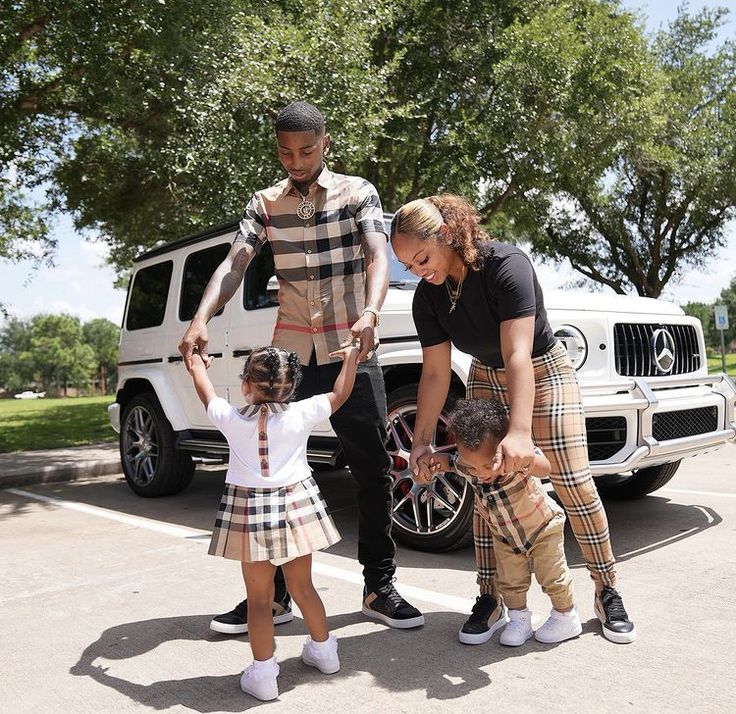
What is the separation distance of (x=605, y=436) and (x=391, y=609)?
5.29ft

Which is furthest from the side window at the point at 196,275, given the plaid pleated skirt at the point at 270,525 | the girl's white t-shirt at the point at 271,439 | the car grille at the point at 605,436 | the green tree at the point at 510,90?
the green tree at the point at 510,90

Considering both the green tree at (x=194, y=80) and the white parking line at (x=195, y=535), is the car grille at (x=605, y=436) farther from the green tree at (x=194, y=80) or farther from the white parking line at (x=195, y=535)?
the green tree at (x=194, y=80)

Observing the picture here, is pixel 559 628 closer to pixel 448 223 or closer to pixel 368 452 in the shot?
Result: pixel 368 452

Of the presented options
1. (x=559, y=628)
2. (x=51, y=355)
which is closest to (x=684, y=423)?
(x=559, y=628)

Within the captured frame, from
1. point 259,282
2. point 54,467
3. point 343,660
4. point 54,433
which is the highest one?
point 259,282

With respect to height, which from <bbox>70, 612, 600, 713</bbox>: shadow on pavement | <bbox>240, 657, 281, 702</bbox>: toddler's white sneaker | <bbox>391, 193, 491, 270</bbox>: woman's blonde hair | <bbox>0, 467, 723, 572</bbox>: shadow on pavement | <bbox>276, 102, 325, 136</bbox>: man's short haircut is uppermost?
<bbox>276, 102, 325, 136</bbox>: man's short haircut

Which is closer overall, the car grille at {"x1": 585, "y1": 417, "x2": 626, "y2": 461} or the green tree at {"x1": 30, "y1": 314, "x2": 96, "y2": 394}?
the car grille at {"x1": 585, "y1": 417, "x2": 626, "y2": 461}

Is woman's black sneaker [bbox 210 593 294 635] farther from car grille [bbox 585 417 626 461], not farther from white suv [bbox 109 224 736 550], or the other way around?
car grille [bbox 585 417 626 461]

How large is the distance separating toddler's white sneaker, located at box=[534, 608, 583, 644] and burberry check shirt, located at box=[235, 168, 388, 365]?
55.4 inches

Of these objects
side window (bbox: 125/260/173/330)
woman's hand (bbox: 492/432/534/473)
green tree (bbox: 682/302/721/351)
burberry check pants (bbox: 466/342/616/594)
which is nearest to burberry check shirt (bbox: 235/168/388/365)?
burberry check pants (bbox: 466/342/616/594)

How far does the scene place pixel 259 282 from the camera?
585 centimetres

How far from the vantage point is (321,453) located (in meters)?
5.11

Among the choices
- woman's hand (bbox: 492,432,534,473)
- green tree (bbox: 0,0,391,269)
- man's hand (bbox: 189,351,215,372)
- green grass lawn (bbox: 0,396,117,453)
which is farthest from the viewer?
green grass lawn (bbox: 0,396,117,453)

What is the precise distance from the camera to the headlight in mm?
4504
